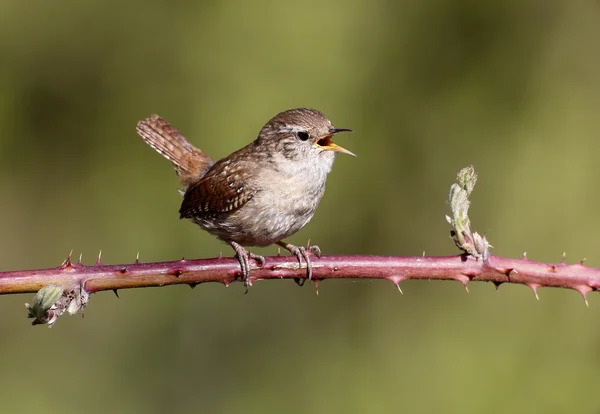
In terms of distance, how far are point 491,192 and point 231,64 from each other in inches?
80.0

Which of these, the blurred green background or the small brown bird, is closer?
the small brown bird

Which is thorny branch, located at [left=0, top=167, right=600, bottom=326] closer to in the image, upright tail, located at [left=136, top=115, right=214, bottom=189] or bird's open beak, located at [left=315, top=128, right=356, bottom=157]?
bird's open beak, located at [left=315, top=128, right=356, bottom=157]

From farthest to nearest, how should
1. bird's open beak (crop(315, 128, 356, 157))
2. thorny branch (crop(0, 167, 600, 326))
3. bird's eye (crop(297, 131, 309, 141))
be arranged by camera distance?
bird's eye (crop(297, 131, 309, 141)) → bird's open beak (crop(315, 128, 356, 157)) → thorny branch (crop(0, 167, 600, 326))

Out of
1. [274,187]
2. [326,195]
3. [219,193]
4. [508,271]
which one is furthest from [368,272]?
[326,195]

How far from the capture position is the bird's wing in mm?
3412

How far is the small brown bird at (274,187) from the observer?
3.32m

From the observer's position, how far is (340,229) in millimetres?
5043

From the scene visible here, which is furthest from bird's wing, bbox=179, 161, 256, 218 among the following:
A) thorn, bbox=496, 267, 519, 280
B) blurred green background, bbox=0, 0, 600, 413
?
thorn, bbox=496, 267, 519, 280

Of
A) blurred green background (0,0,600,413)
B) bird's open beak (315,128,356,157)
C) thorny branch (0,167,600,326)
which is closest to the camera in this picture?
thorny branch (0,167,600,326)

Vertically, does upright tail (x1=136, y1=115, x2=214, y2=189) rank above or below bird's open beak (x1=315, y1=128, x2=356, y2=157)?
above

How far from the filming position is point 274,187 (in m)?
3.38

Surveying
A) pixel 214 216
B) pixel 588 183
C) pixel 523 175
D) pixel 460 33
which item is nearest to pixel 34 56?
pixel 214 216

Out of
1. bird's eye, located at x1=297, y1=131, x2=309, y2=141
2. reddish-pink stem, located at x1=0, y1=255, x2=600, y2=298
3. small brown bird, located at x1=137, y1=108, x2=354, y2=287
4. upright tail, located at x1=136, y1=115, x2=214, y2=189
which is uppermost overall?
upright tail, located at x1=136, y1=115, x2=214, y2=189

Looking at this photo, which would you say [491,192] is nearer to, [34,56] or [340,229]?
[340,229]
